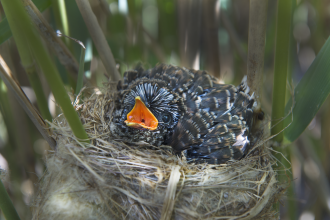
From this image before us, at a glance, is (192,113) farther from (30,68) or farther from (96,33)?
(30,68)

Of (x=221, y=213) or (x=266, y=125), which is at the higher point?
(x=266, y=125)

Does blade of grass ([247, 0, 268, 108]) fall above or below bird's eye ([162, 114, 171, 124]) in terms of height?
above

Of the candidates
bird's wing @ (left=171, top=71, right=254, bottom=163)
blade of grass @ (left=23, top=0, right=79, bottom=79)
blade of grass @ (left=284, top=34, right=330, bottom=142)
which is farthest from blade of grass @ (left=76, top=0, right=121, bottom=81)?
blade of grass @ (left=284, top=34, right=330, bottom=142)

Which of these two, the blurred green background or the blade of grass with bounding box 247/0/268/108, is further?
the blurred green background

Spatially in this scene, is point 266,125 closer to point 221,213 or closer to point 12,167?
point 221,213

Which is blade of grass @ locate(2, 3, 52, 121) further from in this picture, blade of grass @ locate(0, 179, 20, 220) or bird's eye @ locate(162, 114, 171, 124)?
bird's eye @ locate(162, 114, 171, 124)

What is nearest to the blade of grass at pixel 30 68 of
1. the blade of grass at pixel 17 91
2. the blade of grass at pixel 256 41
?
the blade of grass at pixel 17 91

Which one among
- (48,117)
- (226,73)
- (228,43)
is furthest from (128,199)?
(228,43)
